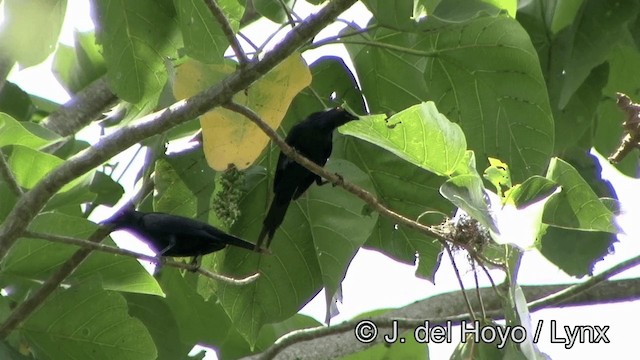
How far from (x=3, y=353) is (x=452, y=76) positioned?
158 cm

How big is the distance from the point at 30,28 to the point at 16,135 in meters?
0.41

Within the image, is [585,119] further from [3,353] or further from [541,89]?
[3,353]

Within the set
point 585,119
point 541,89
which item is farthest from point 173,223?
point 585,119

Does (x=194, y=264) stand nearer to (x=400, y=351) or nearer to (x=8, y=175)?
(x=8, y=175)

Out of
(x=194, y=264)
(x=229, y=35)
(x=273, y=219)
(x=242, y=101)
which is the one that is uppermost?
(x=242, y=101)

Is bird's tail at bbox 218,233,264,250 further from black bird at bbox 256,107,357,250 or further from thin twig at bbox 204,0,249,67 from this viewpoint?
thin twig at bbox 204,0,249,67

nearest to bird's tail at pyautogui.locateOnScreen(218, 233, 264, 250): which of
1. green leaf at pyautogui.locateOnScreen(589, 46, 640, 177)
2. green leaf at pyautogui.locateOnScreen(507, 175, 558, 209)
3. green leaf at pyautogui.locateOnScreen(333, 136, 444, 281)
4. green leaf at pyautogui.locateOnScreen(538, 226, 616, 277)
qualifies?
green leaf at pyautogui.locateOnScreen(333, 136, 444, 281)

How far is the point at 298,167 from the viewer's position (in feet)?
10.0

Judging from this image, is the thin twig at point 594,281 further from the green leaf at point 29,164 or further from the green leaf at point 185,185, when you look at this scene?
the green leaf at point 29,164

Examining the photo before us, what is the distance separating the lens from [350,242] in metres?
3.08

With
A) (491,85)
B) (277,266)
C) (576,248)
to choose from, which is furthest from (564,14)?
(277,266)

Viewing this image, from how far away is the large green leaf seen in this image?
120 inches

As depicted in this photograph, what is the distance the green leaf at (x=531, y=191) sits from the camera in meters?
2.22

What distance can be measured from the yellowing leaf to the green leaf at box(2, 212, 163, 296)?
408 millimetres
